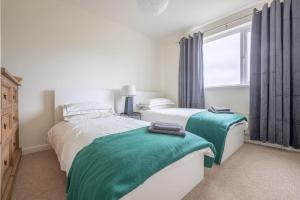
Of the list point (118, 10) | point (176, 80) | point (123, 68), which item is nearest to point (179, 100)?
point (176, 80)

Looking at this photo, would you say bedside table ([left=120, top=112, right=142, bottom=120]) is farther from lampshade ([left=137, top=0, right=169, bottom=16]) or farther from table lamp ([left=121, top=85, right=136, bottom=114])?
lampshade ([left=137, top=0, right=169, bottom=16])

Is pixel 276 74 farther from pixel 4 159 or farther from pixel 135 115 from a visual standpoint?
pixel 4 159

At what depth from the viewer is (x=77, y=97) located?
2.58m

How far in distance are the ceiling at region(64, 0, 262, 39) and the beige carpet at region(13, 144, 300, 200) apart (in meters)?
2.49

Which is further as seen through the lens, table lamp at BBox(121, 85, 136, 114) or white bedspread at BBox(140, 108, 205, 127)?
table lamp at BBox(121, 85, 136, 114)

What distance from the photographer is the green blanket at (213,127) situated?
1822mm

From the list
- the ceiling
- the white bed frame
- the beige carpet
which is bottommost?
the beige carpet

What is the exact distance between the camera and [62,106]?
2.42 meters

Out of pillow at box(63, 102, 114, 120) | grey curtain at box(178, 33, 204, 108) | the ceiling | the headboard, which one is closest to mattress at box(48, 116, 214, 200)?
pillow at box(63, 102, 114, 120)

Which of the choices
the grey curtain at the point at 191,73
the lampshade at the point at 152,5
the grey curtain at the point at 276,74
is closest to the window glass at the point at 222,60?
the grey curtain at the point at 191,73

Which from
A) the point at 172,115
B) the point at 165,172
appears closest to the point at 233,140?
the point at 172,115

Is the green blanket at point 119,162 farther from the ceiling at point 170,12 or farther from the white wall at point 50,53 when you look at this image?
the ceiling at point 170,12

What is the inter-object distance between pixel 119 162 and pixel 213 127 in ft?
4.74

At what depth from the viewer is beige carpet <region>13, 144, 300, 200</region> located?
1316 millimetres
